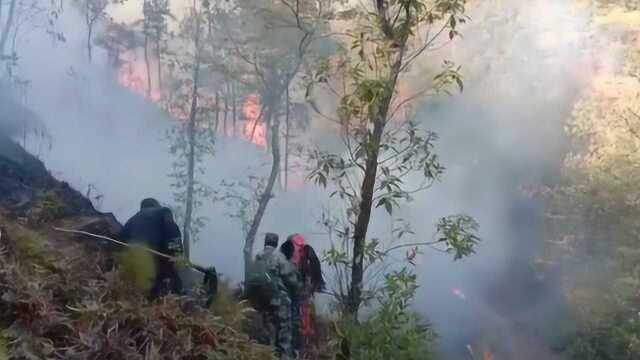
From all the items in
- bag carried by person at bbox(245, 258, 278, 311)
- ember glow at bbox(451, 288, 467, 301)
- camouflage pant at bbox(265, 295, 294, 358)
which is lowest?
camouflage pant at bbox(265, 295, 294, 358)

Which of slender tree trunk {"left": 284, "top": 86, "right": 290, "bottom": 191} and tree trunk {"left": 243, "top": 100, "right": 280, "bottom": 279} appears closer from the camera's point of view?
tree trunk {"left": 243, "top": 100, "right": 280, "bottom": 279}

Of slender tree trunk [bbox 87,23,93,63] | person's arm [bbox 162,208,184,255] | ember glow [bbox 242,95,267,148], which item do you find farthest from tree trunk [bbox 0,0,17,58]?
person's arm [bbox 162,208,184,255]

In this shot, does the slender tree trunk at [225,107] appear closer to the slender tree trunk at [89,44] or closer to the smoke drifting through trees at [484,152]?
the smoke drifting through trees at [484,152]

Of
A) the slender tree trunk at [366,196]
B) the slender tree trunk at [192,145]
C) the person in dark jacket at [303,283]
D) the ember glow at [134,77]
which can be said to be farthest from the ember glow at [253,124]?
the slender tree trunk at [366,196]

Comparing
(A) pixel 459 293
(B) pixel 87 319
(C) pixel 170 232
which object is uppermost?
(A) pixel 459 293

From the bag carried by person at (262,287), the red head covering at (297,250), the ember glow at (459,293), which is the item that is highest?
the ember glow at (459,293)

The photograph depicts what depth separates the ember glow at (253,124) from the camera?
9.70 meters

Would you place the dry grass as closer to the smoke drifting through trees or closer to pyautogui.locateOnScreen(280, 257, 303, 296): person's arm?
pyautogui.locateOnScreen(280, 257, 303, 296): person's arm

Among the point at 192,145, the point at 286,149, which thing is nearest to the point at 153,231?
the point at 192,145

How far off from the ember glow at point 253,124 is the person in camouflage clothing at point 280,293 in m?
4.41

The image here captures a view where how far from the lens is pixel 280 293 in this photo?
5168mm

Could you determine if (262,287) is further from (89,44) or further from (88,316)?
(89,44)

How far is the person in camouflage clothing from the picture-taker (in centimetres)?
515

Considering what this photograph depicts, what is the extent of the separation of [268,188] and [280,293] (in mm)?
4142
